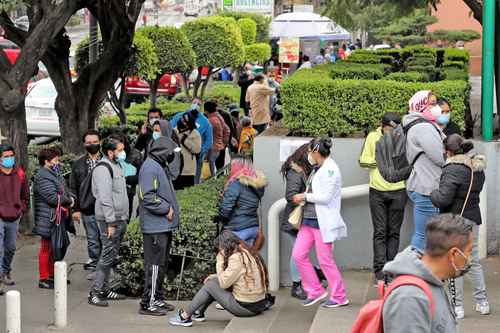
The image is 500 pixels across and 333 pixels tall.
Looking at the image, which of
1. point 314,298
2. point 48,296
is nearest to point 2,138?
point 48,296

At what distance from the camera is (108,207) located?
33.3 feet

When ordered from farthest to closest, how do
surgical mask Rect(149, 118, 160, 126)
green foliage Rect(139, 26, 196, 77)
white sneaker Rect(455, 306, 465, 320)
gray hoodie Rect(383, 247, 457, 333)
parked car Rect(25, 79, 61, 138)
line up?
parked car Rect(25, 79, 61, 138), green foliage Rect(139, 26, 196, 77), surgical mask Rect(149, 118, 160, 126), white sneaker Rect(455, 306, 465, 320), gray hoodie Rect(383, 247, 457, 333)

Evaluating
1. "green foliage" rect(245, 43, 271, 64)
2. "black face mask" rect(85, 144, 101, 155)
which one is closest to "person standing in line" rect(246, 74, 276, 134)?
"black face mask" rect(85, 144, 101, 155)

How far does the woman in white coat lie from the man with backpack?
464 cm

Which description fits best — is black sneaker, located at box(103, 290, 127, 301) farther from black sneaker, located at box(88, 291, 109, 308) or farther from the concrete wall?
the concrete wall

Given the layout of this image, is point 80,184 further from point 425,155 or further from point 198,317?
point 425,155

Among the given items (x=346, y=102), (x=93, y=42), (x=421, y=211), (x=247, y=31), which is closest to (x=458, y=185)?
(x=421, y=211)

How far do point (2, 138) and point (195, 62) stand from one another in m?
10.9

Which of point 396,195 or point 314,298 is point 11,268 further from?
point 396,195

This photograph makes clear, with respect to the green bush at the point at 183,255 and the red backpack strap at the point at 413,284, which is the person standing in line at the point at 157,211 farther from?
the red backpack strap at the point at 413,284

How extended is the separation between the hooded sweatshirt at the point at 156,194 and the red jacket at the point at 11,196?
163cm

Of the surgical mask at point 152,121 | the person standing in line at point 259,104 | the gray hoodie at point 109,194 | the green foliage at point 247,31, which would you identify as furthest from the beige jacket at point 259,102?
the green foliage at point 247,31

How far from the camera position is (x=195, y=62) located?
2377cm

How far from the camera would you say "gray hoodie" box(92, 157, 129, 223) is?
1012 centimetres
